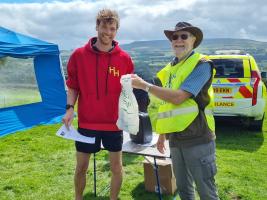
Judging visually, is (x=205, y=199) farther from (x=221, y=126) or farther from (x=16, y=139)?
(x=221, y=126)

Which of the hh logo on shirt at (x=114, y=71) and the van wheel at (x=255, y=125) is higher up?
the hh logo on shirt at (x=114, y=71)

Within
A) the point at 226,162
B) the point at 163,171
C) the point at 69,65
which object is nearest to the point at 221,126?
the point at 226,162

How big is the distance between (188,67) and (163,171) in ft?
7.05

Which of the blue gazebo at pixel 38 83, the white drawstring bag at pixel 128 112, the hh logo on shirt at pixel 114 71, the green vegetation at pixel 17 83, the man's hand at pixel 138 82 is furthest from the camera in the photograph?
the green vegetation at pixel 17 83

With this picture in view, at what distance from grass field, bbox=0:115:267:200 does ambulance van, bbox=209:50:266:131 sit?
624mm

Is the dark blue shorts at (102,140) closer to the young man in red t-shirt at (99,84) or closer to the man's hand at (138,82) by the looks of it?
the young man in red t-shirt at (99,84)

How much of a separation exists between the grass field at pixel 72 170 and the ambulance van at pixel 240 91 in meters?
0.62

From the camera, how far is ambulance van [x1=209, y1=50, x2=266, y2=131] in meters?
7.67

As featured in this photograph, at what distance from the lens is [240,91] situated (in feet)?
25.2

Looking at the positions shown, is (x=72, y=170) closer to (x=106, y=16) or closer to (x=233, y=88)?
(x=106, y=16)

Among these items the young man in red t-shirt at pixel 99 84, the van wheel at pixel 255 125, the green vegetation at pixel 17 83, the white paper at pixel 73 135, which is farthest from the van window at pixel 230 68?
the white paper at pixel 73 135

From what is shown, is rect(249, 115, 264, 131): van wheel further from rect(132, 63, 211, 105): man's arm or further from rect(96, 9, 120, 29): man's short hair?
rect(132, 63, 211, 105): man's arm

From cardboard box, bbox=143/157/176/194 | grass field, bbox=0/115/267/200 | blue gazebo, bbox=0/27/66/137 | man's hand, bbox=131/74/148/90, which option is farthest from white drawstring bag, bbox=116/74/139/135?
blue gazebo, bbox=0/27/66/137

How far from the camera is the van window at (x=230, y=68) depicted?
7906 mm
